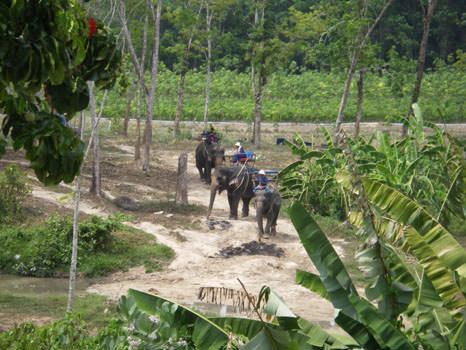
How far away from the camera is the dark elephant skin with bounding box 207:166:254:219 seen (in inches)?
568

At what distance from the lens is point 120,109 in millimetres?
34188

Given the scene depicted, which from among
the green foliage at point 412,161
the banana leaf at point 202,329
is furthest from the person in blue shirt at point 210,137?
the banana leaf at point 202,329

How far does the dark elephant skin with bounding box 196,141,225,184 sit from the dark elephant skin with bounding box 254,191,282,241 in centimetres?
439

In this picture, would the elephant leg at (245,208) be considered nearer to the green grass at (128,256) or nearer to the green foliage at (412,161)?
the green foliage at (412,161)

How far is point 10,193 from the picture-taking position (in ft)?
39.4

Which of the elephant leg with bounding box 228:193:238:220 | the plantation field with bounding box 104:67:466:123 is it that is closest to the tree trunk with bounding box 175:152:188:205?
the elephant leg with bounding box 228:193:238:220

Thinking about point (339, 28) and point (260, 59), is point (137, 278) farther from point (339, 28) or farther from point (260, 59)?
point (260, 59)

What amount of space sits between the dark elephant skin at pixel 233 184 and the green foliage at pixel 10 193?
4401 mm

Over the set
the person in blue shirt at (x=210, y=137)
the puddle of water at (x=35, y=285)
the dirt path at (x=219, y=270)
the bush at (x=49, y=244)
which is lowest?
the puddle of water at (x=35, y=285)

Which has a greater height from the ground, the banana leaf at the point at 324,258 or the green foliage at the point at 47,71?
the green foliage at the point at 47,71

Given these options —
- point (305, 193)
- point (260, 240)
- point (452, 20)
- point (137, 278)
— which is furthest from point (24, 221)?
point (452, 20)

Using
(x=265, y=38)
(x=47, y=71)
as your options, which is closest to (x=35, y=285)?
(x=47, y=71)

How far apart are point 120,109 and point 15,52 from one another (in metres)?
31.9

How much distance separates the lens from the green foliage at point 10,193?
1195 centimetres
